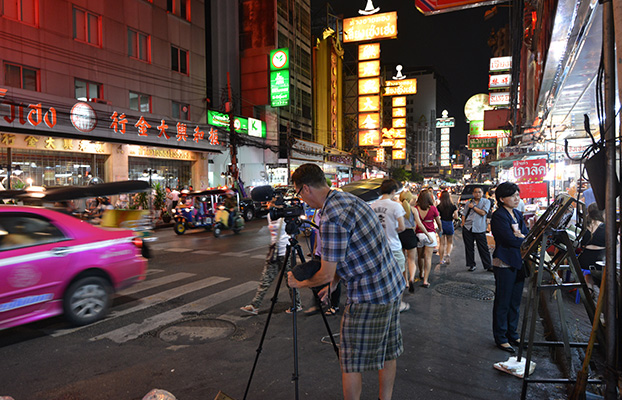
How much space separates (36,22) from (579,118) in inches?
849

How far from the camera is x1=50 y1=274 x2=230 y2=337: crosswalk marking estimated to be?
526 cm

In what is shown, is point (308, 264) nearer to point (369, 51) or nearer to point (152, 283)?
point (152, 283)

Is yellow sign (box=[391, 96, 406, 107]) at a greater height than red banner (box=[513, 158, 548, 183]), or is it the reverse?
yellow sign (box=[391, 96, 406, 107])

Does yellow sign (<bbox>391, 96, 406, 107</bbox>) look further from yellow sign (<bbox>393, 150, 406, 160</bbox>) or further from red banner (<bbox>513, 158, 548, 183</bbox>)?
red banner (<bbox>513, 158, 548, 183</bbox>)

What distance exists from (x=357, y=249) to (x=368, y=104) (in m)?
39.2

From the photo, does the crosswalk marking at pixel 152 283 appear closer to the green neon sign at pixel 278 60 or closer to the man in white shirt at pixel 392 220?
the man in white shirt at pixel 392 220

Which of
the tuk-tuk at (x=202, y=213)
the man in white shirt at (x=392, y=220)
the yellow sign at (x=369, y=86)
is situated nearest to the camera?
the man in white shirt at (x=392, y=220)

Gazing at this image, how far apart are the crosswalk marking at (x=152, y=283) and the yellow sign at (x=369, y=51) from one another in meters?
35.2

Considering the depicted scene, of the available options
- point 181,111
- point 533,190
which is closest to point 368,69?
point 181,111

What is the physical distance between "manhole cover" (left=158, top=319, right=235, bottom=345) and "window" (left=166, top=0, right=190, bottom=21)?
25.3m

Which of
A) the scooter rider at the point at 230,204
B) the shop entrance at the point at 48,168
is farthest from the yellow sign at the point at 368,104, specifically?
the shop entrance at the point at 48,168

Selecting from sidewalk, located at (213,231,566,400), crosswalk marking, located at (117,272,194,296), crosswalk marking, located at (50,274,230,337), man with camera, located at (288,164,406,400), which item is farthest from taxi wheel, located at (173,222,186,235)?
man with camera, located at (288,164,406,400)

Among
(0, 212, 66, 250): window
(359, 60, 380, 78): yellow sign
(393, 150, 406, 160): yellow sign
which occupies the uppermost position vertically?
(359, 60, 380, 78): yellow sign

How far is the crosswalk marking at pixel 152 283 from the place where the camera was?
278 inches
